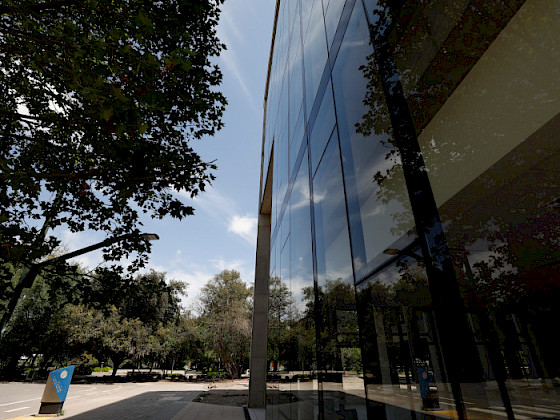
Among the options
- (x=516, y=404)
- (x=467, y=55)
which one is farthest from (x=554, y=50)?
(x=516, y=404)

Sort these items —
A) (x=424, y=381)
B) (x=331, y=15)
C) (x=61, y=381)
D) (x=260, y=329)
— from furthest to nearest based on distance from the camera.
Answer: (x=260, y=329) < (x=61, y=381) < (x=331, y=15) < (x=424, y=381)

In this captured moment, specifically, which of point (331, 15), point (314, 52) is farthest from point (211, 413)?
point (331, 15)

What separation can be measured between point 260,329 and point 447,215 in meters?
15.4

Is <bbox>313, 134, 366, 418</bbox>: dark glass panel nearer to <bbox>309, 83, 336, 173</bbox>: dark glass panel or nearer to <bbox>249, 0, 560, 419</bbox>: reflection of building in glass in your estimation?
<bbox>249, 0, 560, 419</bbox>: reflection of building in glass

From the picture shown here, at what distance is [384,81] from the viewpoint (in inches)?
118

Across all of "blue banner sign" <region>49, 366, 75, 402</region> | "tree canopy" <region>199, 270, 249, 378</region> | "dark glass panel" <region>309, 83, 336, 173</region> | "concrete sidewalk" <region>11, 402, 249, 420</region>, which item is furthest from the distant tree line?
"dark glass panel" <region>309, 83, 336, 173</region>

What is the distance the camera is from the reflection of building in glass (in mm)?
1671

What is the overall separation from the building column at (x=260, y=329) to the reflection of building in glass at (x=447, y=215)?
12.6 metres

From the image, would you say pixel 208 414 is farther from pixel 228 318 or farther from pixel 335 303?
pixel 228 318

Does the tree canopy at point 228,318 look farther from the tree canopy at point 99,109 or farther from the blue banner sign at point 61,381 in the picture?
the tree canopy at point 99,109

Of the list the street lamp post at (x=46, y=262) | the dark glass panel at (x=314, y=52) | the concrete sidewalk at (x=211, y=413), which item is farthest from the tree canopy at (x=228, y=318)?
the dark glass panel at (x=314, y=52)

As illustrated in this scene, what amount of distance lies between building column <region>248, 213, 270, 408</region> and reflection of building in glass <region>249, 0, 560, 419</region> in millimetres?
12576

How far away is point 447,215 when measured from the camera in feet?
6.91

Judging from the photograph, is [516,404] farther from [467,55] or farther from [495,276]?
[467,55]
